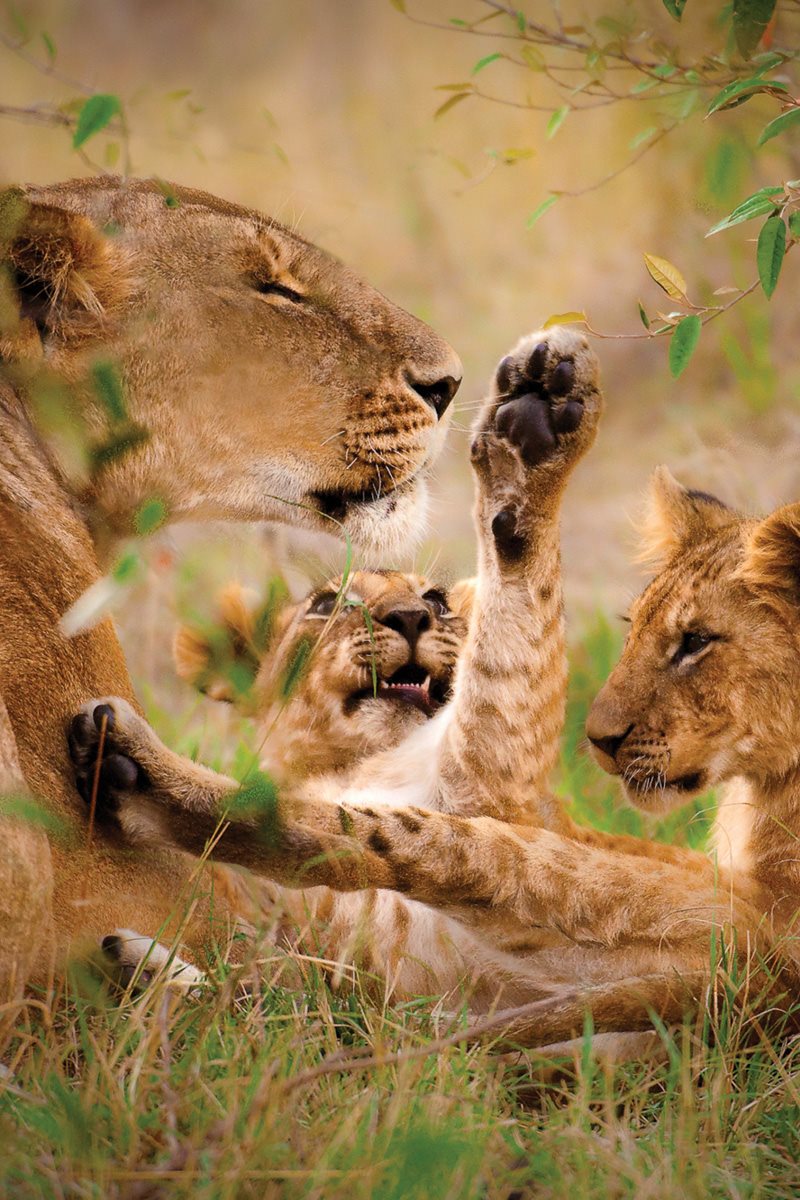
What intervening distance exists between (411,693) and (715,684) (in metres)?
0.87

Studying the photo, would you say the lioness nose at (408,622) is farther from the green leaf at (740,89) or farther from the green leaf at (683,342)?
the green leaf at (740,89)

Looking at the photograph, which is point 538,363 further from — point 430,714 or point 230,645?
point 230,645

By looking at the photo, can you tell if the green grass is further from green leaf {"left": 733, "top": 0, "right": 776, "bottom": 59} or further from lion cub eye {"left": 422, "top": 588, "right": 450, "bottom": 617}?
green leaf {"left": 733, "top": 0, "right": 776, "bottom": 59}

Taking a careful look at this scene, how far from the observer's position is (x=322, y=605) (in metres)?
3.51

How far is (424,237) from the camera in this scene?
31.2 ft

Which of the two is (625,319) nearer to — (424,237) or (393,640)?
(424,237)

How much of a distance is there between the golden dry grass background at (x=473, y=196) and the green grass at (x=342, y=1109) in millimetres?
2595

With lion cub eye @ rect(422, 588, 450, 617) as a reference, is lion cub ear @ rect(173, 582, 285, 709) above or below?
below

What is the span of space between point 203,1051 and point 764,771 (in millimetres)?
1345

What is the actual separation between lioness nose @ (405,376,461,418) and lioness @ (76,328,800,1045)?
0.33 feet

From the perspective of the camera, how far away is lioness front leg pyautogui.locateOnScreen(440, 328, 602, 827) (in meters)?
2.81

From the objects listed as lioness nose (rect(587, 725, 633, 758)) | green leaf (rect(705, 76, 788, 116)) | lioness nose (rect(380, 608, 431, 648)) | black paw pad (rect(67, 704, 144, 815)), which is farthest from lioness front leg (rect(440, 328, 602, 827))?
black paw pad (rect(67, 704, 144, 815))

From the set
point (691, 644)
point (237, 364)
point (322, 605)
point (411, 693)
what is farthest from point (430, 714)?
point (237, 364)

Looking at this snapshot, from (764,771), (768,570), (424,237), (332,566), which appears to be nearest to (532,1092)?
(764,771)
